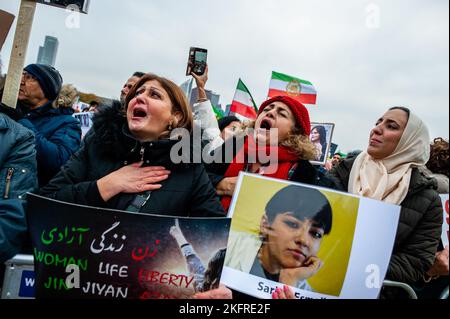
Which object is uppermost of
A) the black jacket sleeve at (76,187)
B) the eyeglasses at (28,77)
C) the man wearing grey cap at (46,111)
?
the eyeglasses at (28,77)

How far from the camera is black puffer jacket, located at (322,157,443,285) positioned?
1.97m

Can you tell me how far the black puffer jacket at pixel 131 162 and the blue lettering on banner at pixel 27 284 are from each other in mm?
335

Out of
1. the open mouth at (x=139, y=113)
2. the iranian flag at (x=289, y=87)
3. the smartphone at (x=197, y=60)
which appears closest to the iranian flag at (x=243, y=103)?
the iranian flag at (x=289, y=87)

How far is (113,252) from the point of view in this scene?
1278mm

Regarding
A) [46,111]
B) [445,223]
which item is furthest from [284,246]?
[46,111]

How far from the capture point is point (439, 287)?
8.09 feet

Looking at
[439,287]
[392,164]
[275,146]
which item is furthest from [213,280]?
[439,287]

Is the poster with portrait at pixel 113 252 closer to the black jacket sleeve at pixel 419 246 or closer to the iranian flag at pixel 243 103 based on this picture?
the black jacket sleeve at pixel 419 246

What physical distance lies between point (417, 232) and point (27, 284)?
194 centimetres

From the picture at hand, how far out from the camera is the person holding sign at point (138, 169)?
60.9 inches

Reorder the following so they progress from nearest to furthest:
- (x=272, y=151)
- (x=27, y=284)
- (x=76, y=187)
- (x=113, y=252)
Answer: (x=113, y=252)
(x=27, y=284)
(x=76, y=187)
(x=272, y=151)

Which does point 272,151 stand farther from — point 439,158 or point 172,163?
point 439,158

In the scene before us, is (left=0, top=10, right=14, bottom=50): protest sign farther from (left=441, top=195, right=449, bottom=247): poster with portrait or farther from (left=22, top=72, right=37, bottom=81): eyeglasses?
(left=441, top=195, right=449, bottom=247): poster with portrait

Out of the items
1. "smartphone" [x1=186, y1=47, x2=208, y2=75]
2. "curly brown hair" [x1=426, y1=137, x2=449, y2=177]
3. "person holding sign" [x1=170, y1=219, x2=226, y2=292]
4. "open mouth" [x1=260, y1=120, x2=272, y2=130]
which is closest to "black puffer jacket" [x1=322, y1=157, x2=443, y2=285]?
"open mouth" [x1=260, y1=120, x2=272, y2=130]
